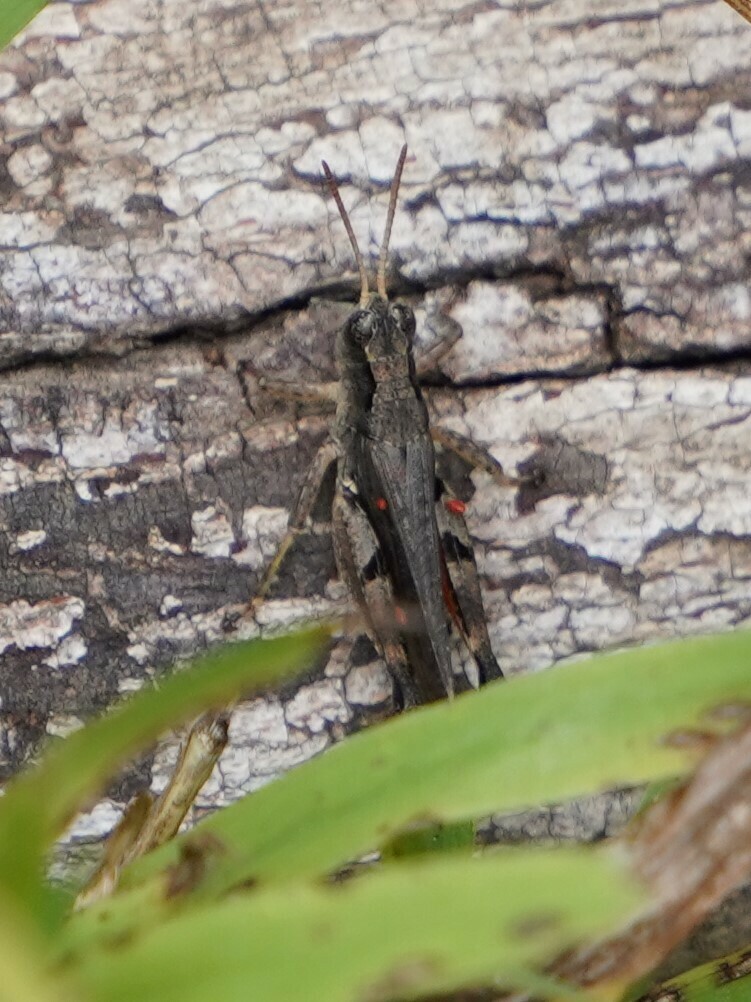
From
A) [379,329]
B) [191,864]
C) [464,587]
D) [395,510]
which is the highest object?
[379,329]

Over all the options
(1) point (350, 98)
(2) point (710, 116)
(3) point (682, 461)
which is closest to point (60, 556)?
(1) point (350, 98)

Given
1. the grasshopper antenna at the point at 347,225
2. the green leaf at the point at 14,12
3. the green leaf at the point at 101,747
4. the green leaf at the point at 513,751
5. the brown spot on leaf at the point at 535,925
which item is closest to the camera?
the brown spot on leaf at the point at 535,925

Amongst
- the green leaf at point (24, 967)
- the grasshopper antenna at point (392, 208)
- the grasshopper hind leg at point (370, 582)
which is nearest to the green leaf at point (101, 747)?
the green leaf at point (24, 967)

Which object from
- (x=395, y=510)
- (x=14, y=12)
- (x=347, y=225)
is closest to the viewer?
(x=14, y=12)

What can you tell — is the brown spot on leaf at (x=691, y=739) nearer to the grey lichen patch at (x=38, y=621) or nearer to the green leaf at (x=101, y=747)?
the green leaf at (x=101, y=747)

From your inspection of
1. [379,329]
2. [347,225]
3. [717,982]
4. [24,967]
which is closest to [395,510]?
[379,329]

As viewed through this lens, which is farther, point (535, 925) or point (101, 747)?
point (101, 747)

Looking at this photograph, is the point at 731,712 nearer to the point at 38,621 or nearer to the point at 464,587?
the point at 464,587

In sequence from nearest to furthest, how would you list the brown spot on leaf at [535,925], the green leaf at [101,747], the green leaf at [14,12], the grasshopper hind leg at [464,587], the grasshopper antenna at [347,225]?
the brown spot on leaf at [535,925] → the green leaf at [101,747] → the green leaf at [14,12] → the grasshopper antenna at [347,225] → the grasshopper hind leg at [464,587]
